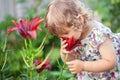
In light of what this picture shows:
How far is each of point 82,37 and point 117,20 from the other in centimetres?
326

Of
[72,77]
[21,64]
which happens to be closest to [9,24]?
[21,64]

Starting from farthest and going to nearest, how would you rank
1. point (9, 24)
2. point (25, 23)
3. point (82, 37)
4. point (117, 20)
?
1. point (117, 20)
2. point (9, 24)
3. point (82, 37)
4. point (25, 23)

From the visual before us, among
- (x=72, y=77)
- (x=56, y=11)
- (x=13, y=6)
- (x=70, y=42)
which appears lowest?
(x=72, y=77)

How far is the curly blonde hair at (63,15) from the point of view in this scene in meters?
2.66

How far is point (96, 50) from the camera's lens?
2871mm

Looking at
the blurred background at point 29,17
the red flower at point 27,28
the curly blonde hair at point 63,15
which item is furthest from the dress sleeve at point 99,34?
the red flower at point 27,28

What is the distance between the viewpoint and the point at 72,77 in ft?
Result: 10.8

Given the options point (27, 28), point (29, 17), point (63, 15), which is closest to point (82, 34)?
point (63, 15)

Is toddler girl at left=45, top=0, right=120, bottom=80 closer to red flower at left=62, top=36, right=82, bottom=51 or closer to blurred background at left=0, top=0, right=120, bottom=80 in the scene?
red flower at left=62, top=36, right=82, bottom=51

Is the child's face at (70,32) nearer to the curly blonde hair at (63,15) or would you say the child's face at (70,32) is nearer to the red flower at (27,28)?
the curly blonde hair at (63,15)

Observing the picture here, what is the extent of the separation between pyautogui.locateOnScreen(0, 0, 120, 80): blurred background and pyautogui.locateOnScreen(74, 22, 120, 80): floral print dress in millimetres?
211

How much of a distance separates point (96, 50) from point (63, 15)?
0.33 meters

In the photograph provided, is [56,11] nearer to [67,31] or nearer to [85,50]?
[67,31]

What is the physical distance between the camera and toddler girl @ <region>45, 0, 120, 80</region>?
266 centimetres
